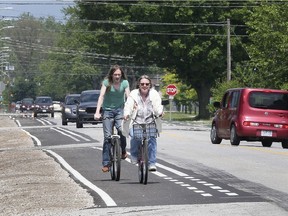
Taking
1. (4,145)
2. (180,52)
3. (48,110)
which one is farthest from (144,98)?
(48,110)

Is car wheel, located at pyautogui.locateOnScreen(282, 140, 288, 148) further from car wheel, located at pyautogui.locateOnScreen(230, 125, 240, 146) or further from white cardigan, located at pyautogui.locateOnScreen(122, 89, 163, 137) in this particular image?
white cardigan, located at pyautogui.locateOnScreen(122, 89, 163, 137)

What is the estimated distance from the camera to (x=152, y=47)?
76.8m

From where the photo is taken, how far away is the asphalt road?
14570 mm

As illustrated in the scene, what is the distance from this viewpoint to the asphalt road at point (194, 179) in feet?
47.8

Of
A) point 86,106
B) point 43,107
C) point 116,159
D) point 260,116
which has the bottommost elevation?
point 43,107

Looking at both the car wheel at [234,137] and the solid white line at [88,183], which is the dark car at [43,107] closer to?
the car wheel at [234,137]

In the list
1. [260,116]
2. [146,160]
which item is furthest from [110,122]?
[260,116]

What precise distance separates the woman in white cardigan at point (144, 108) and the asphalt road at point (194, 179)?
26.9 inches

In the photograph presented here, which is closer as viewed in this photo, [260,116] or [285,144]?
[260,116]

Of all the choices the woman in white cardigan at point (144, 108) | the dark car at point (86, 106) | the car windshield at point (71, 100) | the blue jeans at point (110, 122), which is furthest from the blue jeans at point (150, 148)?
the car windshield at point (71, 100)

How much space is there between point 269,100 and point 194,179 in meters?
14.9

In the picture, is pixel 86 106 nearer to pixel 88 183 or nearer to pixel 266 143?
pixel 266 143

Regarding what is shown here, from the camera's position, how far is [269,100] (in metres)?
33.4

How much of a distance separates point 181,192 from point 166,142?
1888 cm
